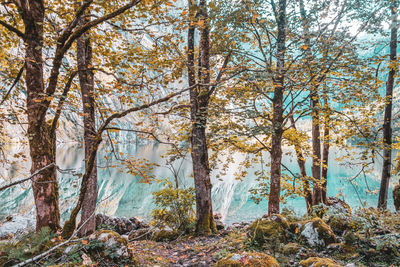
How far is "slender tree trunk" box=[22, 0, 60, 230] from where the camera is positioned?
454cm

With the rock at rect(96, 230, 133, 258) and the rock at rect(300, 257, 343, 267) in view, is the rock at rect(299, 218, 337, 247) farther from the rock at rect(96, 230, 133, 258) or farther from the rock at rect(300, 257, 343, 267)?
the rock at rect(96, 230, 133, 258)

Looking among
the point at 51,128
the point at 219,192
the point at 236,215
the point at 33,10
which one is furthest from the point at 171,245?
the point at 219,192

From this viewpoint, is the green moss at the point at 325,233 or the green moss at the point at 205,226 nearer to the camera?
the green moss at the point at 325,233

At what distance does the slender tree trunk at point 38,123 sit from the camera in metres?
4.54

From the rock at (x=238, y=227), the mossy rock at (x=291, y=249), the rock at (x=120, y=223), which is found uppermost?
the mossy rock at (x=291, y=249)

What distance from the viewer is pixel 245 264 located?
131 inches

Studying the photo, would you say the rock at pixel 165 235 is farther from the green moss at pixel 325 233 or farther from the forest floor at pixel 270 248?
the green moss at pixel 325 233

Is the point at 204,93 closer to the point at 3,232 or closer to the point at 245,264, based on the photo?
the point at 245,264

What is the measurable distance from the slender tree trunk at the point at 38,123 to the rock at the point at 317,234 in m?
5.73

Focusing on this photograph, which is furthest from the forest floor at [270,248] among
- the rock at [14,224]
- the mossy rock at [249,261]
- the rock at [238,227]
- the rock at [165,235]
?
the rock at [14,224]

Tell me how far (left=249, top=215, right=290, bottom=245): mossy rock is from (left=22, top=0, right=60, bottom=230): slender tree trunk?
4676mm

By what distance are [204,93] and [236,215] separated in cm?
1527

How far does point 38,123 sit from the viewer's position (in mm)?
4840

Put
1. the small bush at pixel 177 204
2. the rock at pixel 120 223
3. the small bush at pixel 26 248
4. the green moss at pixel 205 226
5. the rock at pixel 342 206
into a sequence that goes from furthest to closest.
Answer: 1. the rock at pixel 120 223
2. the small bush at pixel 177 204
3. the green moss at pixel 205 226
4. the rock at pixel 342 206
5. the small bush at pixel 26 248
